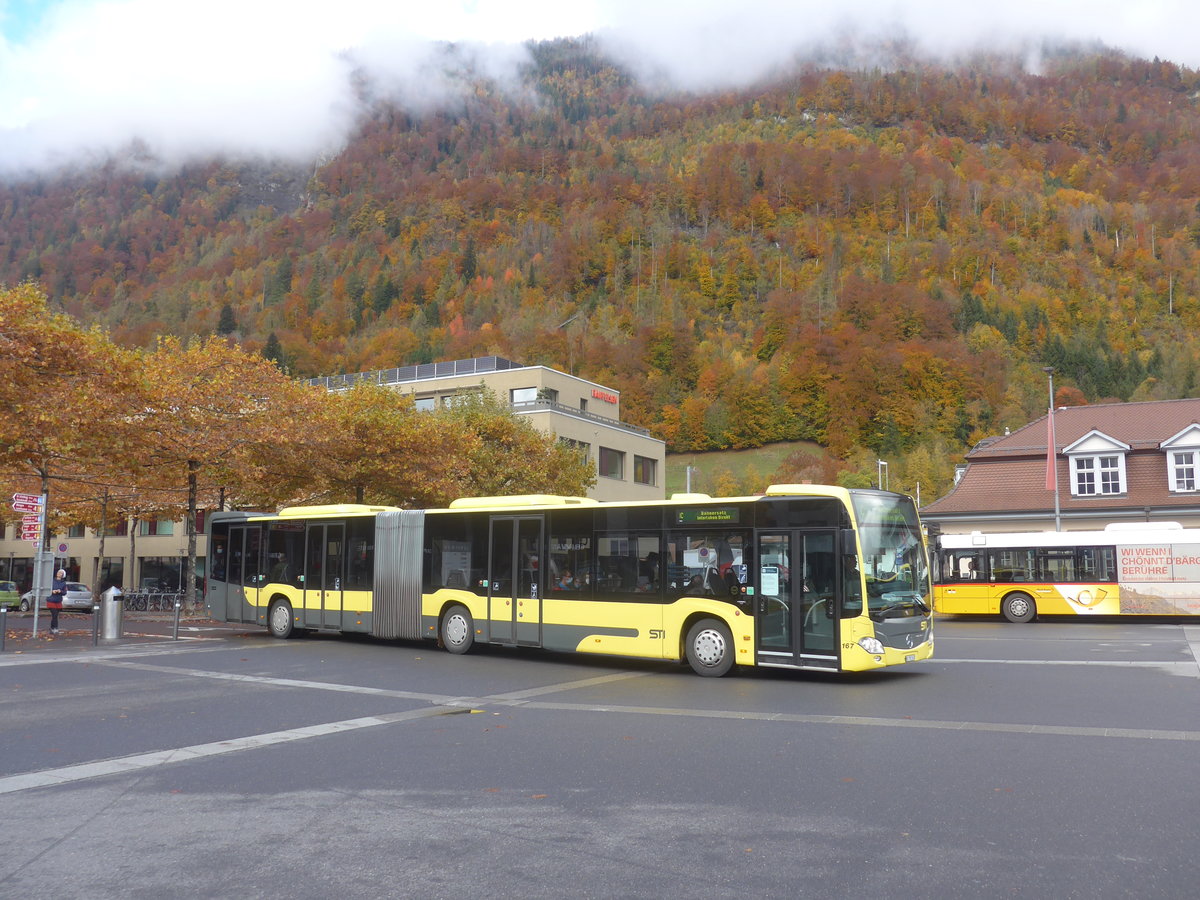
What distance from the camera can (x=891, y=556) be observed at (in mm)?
14930

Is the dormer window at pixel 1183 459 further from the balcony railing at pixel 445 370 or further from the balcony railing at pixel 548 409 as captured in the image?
the balcony railing at pixel 445 370

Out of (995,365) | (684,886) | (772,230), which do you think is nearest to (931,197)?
(772,230)

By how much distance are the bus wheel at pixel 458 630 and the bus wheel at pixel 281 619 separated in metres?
5.38

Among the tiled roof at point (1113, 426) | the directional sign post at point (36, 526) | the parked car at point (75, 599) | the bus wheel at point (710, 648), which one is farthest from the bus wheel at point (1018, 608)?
the parked car at point (75, 599)

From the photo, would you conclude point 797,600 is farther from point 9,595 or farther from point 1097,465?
point 9,595

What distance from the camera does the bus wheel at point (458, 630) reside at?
19.2 metres

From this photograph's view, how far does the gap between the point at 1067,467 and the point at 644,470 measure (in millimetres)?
32672

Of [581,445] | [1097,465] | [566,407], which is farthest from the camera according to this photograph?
[581,445]

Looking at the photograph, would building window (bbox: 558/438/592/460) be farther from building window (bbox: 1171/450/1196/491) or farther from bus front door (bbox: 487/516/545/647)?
bus front door (bbox: 487/516/545/647)

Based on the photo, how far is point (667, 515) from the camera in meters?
16.3

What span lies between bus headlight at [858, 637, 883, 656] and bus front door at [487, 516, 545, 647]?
604 cm

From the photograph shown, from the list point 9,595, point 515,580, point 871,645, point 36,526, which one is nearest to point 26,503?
point 36,526

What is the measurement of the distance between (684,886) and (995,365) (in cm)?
12100

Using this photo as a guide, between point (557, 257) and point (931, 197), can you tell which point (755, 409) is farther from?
point (931, 197)
